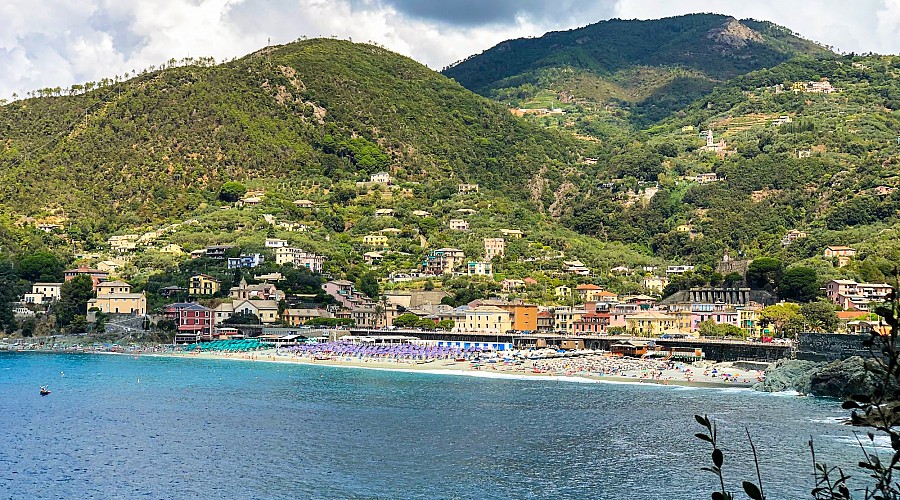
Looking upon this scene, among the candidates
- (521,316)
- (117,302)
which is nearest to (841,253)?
(521,316)

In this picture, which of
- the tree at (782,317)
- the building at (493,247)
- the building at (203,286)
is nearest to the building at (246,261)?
the building at (203,286)

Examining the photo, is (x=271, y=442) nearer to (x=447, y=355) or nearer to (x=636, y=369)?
(x=636, y=369)

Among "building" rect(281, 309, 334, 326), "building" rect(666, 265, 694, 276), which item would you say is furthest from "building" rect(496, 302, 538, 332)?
"building" rect(666, 265, 694, 276)

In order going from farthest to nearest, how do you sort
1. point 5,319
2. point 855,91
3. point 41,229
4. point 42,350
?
1. point 855,91
2. point 41,229
3. point 5,319
4. point 42,350

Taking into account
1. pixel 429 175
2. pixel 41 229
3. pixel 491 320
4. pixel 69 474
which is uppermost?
pixel 429 175

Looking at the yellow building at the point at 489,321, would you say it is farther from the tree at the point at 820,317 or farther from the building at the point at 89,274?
the building at the point at 89,274

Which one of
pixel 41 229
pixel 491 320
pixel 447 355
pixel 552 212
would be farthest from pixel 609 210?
pixel 41 229

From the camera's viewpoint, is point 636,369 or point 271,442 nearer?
point 271,442
